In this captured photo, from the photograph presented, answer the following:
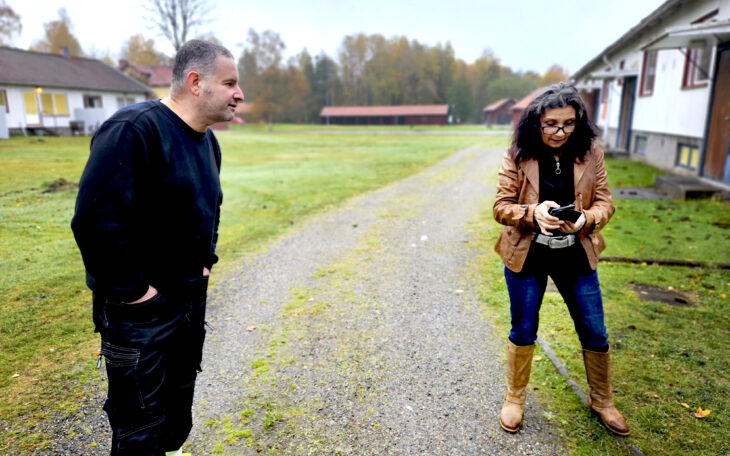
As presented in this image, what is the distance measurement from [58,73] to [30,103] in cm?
467

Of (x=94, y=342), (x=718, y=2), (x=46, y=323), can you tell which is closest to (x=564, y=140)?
(x=94, y=342)

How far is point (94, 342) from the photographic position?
4.18 metres

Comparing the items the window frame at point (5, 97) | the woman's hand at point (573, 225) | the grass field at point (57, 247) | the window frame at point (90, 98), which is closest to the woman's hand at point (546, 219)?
→ the woman's hand at point (573, 225)

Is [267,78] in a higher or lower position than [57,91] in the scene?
higher

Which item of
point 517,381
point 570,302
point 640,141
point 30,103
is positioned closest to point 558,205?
point 570,302

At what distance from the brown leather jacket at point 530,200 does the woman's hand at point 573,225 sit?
0.28ft

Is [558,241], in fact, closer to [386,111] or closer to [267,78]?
[267,78]

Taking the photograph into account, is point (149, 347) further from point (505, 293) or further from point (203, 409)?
point (505, 293)

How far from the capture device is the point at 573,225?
2.74 metres

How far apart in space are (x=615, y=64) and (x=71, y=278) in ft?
82.3

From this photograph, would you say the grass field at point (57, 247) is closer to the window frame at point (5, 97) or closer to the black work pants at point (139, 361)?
→ the black work pants at point (139, 361)

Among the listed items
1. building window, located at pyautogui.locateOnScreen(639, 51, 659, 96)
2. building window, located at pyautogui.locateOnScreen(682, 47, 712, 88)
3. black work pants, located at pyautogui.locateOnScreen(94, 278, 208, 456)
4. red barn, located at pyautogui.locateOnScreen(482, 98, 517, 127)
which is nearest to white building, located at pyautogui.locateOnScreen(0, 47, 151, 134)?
building window, located at pyautogui.locateOnScreen(639, 51, 659, 96)

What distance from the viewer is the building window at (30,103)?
104ft

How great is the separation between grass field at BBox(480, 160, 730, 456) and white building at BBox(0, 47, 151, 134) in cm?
3412
